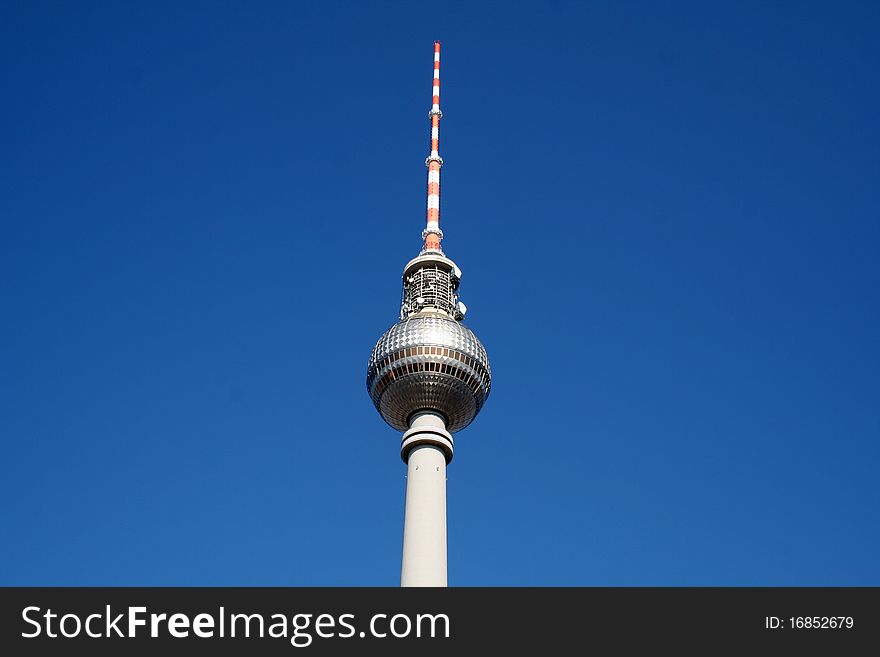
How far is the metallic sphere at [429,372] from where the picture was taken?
7944 centimetres

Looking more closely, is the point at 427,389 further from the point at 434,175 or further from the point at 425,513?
the point at 434,175

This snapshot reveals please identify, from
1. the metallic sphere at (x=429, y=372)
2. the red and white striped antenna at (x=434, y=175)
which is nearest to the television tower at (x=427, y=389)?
the metallic sphere at (x=429, y=372)

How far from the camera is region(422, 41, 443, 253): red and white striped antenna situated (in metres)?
94.3

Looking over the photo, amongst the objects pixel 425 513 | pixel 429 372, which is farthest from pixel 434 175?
pixel 425 513

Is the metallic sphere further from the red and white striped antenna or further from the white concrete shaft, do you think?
the red and white striped antenna

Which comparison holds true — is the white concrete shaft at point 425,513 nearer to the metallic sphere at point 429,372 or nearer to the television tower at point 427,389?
the television tower at point 427,389

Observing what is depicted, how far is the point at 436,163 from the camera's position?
101 meters

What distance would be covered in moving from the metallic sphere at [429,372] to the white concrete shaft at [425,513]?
1524 mm

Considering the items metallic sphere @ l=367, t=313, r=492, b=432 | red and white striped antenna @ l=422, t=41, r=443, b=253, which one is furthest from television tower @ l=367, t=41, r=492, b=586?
red and white striped antenna @ l=422, t=41, r=443, b=253

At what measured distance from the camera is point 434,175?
100125 millimetres
